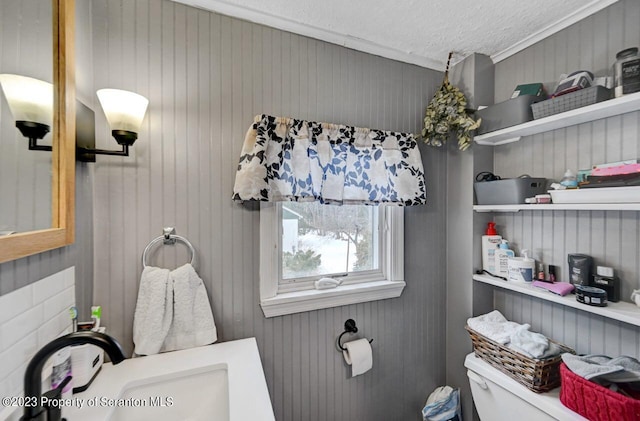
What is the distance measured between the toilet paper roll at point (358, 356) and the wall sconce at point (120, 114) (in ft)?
4.52

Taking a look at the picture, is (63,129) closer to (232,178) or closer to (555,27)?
(232,178)

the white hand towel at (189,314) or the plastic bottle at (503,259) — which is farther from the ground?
the plastic bottle at (503,259)

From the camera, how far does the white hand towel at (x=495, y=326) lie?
49.6 inches

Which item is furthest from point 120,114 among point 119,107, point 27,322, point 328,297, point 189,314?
point 328,297

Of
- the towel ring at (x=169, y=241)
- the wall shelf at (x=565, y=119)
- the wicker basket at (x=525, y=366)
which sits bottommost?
the wicker basket at (x=525, y=366)

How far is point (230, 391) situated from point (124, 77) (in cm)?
124

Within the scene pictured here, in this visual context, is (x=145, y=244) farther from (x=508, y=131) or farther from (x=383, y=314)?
(x=508, y=131)

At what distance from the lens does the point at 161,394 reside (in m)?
0.90

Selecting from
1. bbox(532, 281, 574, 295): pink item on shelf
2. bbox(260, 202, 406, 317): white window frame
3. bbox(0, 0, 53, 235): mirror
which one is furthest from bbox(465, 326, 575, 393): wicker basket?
bbox(0, 0, 53, 235): mirror

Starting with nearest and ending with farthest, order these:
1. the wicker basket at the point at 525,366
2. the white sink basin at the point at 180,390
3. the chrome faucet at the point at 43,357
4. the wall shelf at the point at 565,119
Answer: the chrome faucet at the point at 43,357
the white sink basin at the point at 180,390
the wall shelf at the point at 565,119
the wicker basket at the point at 525,366

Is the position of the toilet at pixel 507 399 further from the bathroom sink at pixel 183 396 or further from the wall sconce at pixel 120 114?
the wall sconce at pixel 120 114

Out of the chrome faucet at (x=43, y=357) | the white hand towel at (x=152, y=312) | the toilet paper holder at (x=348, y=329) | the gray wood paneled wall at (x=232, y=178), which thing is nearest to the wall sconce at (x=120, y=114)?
the gray wood paneled wall at (x=232, y=178)

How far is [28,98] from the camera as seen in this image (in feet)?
2.14

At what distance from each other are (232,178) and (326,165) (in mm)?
464
